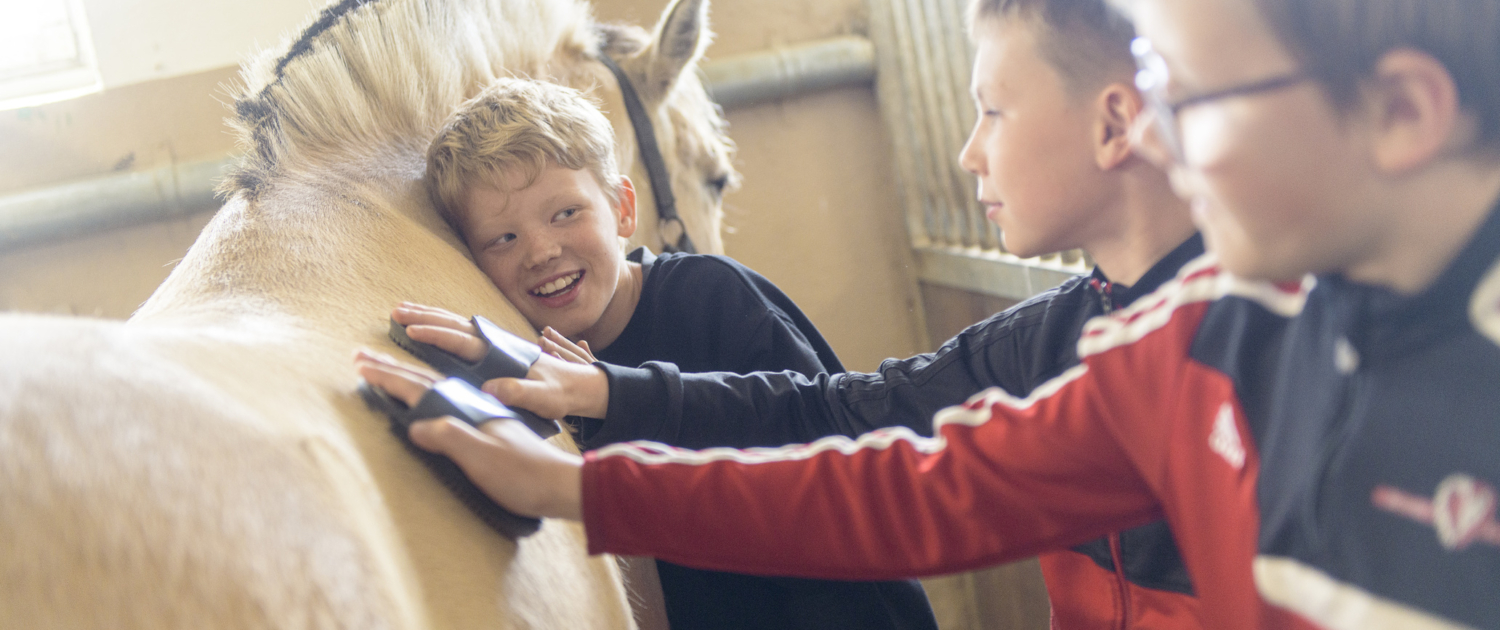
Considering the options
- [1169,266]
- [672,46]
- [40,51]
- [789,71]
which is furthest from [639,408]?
[40,51]

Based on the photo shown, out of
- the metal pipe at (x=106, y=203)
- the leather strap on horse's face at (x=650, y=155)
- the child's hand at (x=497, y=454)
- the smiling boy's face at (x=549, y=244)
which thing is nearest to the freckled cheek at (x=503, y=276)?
the smiling boy's face at (x=549, y=244)

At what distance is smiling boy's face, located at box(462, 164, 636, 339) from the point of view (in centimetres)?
91

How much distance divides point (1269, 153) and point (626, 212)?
2.71 ft

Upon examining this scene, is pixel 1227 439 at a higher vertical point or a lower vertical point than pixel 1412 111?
lower

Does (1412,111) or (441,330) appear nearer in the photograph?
(1412,111)

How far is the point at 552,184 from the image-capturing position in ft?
3.05

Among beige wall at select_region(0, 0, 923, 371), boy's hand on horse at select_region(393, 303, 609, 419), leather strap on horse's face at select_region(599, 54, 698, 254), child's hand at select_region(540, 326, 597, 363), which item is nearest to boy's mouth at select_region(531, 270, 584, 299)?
child's hand at select_region(540, 326, 597, 363)

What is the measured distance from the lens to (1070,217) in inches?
30.8

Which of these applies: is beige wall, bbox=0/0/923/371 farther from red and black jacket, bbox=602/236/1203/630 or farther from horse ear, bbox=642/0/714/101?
red and black jacket, bbox=602/236/1203/630

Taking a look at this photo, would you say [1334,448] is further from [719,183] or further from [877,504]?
[719,183]

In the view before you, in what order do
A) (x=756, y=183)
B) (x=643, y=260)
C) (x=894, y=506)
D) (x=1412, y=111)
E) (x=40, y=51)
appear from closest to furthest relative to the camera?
1. (x=1412, y=111)
2. (x=894, y=506)
3. (x=643, y=260)
4. (x=40, y=51)
5. (x=756, y=183)

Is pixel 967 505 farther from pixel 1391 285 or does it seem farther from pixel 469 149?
pixel 469 149

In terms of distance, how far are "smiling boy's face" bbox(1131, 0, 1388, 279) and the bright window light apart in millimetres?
2461

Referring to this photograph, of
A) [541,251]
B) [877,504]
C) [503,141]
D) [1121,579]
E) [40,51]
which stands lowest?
[1121,579]
